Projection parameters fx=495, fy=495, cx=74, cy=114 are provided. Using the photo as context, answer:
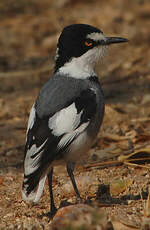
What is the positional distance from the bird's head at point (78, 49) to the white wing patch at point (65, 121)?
54 centimetres

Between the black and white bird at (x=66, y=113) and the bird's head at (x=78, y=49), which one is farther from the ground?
the bird's head at (x=78, y=49)

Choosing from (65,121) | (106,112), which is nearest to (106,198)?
(65,121)

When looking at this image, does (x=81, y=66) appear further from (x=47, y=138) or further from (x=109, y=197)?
(x=109, y=197)

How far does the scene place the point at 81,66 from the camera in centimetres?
464

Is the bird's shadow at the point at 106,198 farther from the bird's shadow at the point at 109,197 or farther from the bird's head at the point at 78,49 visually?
the bird's head at the point at 78,49

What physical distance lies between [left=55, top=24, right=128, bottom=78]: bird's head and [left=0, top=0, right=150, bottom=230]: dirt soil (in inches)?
24.4

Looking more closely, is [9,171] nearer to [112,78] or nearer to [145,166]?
[145,166]

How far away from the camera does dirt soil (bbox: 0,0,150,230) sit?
4.09m

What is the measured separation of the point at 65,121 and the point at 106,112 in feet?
8.57

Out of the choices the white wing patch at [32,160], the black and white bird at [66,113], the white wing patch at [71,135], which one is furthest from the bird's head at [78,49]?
the white wing patch at [32,160]

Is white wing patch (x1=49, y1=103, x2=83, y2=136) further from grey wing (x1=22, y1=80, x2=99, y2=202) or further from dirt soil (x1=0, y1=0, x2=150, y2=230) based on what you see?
dirt soil (x1=0, y1=0, x2=150, y2=230)

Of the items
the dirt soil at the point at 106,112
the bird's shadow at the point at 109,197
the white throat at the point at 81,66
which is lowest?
the bird's shadow at the point at 109,197

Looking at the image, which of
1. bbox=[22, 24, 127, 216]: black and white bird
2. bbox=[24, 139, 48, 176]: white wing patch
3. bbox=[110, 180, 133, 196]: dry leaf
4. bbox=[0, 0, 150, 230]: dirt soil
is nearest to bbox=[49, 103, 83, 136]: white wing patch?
bbox=[22, 24, 127, 216]: black and white bird

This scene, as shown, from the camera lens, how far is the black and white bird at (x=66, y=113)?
399 centimetres
